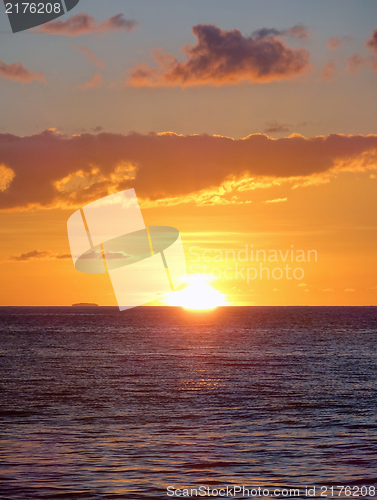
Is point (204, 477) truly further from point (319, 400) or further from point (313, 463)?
point (319, 400)

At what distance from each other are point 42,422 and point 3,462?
357 inches

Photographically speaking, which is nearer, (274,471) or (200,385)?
(274,471)

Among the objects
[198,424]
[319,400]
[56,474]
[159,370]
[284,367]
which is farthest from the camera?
[284,367]

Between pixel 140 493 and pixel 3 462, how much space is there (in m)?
6.70

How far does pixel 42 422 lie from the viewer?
30.3 metres

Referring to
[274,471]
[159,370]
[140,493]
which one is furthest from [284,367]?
[140,493]

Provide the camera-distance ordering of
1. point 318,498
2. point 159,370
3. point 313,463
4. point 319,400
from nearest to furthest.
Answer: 1. point 318,498
2. point 313,463
3. point 319,400
4. point 159,370

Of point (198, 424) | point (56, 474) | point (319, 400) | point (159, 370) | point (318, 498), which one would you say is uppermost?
point (159, 370)

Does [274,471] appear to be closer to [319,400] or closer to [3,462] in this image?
[3,462]

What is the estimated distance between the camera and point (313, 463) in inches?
856

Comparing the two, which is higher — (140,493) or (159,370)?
(159,370)

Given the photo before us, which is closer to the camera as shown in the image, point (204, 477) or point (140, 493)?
point (140, 493)

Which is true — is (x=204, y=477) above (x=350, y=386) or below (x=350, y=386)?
below

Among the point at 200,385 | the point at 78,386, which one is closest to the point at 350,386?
the point at 200,385
